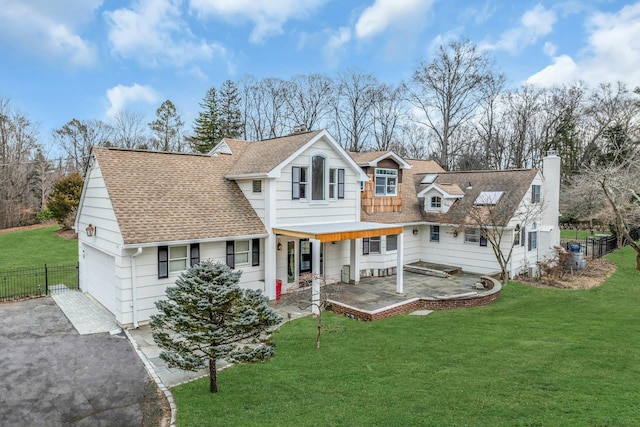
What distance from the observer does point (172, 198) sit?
44.8ft

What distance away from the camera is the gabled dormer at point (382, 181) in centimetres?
1912

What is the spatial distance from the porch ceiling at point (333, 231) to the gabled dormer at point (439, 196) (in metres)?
6.22

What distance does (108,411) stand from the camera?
23.8 feet

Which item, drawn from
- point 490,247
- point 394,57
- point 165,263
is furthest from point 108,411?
point 394,57

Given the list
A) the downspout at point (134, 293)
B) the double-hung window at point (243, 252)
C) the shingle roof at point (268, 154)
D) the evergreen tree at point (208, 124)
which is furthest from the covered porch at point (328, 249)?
the evergreen tree at point (208, 124)

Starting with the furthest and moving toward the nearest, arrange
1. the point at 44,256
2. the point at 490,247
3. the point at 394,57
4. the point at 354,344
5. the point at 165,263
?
the point at 394,57
the point at 44,256
the point at 490,247
the point at 165,263
the point at 354,344

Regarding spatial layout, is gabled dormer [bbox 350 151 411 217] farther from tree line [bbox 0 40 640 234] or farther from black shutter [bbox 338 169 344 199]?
tree line [bbox 0 40 640 234]

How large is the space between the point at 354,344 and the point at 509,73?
3786cm

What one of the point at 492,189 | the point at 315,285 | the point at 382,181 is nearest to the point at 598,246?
the point at 492,189

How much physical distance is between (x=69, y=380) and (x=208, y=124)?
38.4 m

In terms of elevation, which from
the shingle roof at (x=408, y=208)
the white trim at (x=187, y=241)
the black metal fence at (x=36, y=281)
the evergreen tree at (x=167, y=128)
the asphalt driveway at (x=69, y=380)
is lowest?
the asphalt driveway at (x=69, y=380)

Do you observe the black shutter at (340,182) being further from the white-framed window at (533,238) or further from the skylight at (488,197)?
the white-framed window at (533,238)

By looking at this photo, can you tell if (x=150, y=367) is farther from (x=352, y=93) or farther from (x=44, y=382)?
(x=352, y=93)

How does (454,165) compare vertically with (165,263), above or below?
above
